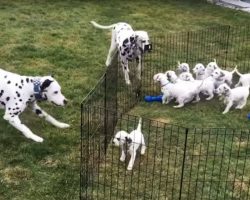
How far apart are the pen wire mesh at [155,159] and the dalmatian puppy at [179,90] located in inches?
20.0

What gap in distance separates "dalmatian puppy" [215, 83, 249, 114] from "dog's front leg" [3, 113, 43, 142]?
2.58m

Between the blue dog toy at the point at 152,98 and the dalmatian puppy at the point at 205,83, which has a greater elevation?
the dalmatian puppy at the point at 205,83

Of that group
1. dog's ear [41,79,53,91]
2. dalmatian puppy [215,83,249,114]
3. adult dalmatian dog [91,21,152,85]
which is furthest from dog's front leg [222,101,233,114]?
dog's ear [41,79,53,91]

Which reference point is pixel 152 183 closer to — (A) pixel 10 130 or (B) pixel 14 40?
(A) pixel 10 130

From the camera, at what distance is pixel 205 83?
24.9 feet

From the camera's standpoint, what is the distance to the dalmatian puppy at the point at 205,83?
298 inches

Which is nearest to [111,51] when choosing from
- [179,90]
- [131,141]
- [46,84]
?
[179,90]

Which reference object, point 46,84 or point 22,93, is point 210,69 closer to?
point 46,84

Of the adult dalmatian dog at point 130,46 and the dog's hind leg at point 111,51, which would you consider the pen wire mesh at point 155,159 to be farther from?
the dog's hind leg at point 111,51

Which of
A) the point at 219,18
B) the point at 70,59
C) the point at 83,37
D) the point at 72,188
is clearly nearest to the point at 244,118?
the point at 72,188

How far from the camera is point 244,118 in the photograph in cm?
739

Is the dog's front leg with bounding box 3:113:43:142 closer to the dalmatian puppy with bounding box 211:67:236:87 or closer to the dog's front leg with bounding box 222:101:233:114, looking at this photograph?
the dog's front leg with bounding box 222:101:233:114

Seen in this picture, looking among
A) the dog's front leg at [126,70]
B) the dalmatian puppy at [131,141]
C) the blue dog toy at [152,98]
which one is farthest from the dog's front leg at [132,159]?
the dog's front leg at [126,70]

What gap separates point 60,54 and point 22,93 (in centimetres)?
335
